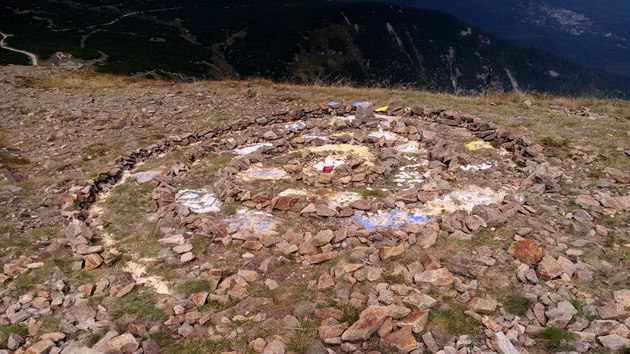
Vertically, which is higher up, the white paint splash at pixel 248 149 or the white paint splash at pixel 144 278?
the white paint splash at pixel 144 278

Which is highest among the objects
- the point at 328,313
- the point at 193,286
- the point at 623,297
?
the point at 623,297

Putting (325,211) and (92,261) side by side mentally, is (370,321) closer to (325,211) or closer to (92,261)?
(325,211)

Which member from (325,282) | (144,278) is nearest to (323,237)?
(325,282)

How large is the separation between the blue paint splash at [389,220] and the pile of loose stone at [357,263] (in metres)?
0.12

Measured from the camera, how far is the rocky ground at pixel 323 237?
809 centimetres

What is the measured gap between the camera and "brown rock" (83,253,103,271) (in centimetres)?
1084

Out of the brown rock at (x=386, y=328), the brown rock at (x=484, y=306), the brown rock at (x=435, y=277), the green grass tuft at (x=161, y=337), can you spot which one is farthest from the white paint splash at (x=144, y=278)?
the brown rock at (x=484, y=306)

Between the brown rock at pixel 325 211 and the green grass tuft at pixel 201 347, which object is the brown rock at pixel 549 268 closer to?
the brown rock at pixel 325 211

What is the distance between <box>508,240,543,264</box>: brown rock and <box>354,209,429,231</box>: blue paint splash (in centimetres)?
264

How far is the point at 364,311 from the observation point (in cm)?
818

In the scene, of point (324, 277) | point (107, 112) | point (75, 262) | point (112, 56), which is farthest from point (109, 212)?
point (112, 56)

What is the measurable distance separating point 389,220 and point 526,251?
3.70m

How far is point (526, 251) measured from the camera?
10070 mm

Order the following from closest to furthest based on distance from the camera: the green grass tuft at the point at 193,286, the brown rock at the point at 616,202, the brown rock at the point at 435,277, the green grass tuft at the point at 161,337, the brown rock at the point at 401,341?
the brown rock at the point at 401,341 < the green grass tuft at the point at 161,337 < the brown rock at the point at 435,277 < the green grass tuft at the point at 193,286 < the brown rock at the point at 616,202
